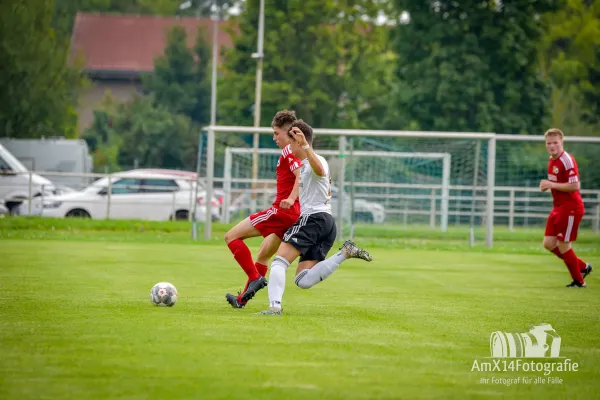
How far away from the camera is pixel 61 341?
714 centimetres

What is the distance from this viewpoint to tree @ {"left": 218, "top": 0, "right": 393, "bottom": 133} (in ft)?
158

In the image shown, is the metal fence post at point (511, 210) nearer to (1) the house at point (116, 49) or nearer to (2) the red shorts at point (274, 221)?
(2) the red shorts at point (274, 221)

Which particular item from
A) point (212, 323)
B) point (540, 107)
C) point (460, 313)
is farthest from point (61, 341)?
point (540, 107)

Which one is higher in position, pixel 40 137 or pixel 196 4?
pixel 196 4

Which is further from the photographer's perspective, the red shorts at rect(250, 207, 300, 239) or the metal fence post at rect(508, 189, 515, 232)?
the metal fence post at rect(508, 189, 515, 232)

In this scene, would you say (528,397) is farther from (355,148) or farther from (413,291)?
(355,148)

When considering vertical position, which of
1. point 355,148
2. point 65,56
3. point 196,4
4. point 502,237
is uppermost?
point 196,4

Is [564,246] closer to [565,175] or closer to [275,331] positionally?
[565,175]

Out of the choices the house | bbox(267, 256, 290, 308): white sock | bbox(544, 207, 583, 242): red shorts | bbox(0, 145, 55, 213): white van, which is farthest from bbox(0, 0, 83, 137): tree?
the house

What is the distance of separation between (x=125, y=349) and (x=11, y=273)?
6.77 m

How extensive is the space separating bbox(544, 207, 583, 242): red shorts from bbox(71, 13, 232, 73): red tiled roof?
5901 cm

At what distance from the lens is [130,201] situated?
3072 centimetres

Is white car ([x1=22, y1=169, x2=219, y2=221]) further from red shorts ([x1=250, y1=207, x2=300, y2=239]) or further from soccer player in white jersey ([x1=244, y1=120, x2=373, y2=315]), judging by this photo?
soccer player in white jersey ([x1=244, y1=120, x2=373, y2=315])

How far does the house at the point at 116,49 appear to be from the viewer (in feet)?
236
